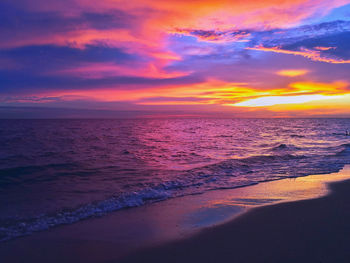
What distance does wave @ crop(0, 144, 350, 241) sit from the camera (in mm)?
6758

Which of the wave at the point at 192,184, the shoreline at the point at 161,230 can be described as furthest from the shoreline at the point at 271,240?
the wave at the point at 192,184

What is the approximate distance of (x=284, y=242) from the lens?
200 inches

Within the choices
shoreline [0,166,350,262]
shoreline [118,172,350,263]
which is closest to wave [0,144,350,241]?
shoreline [0,166,350,262]

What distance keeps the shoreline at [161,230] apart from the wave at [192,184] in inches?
20.7

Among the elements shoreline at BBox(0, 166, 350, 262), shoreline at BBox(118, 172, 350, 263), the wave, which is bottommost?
the wave

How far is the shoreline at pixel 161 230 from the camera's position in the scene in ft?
16.5

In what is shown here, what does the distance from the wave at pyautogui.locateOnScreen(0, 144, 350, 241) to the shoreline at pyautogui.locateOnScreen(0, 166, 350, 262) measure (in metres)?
0.53

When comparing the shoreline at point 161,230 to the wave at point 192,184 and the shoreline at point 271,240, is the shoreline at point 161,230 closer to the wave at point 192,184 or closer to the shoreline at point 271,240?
the shoreline at point 271,240

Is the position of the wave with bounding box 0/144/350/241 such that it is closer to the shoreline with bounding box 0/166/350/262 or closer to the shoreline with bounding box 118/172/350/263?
the shoreline with bounding box 0/166/350/262

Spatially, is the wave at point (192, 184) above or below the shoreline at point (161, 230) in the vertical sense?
below

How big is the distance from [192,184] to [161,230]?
16.2 ft

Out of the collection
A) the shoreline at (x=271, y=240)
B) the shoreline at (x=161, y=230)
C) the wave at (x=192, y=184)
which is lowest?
the wave at (x=192, y=184)

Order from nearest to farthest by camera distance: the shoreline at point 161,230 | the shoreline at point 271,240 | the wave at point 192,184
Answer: the shoreline at point 271,240 < the shoreline at point 161,230 < the wave at point 192,184

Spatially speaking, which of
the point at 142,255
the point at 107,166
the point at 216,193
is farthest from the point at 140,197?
the point at 107,166
